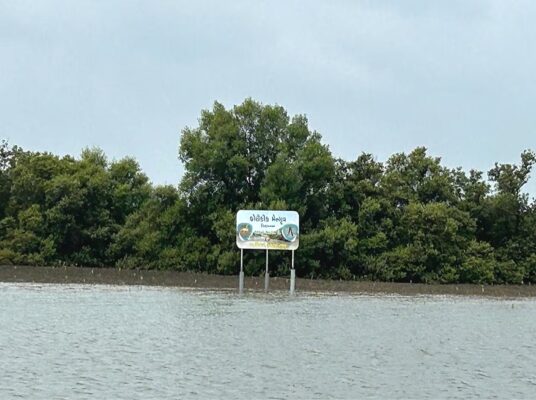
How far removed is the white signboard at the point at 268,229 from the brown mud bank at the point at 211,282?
9.43ft

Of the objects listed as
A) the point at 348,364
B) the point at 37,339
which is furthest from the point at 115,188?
the point at 348,364

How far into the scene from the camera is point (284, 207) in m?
64.1

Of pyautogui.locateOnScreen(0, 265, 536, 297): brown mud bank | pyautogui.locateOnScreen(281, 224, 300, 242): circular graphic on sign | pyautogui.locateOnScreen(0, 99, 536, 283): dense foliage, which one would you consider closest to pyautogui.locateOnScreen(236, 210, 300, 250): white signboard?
pyautogui.locateOnScreen(281, 224, 300, 242): circular graphic on sign

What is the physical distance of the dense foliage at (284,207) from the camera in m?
67.2

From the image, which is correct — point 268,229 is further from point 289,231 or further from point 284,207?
point 284,207

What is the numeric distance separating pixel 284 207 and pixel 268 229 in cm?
1014

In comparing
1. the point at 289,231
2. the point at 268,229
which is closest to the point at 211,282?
the point at 268,229

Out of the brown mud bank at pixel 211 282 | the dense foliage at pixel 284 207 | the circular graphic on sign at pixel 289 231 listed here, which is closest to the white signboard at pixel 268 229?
the circular graphic on sign at pixel 289 231

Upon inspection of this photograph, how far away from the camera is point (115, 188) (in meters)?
75.9

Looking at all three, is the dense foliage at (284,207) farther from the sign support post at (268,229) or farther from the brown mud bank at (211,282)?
the sign support post at (268,229)

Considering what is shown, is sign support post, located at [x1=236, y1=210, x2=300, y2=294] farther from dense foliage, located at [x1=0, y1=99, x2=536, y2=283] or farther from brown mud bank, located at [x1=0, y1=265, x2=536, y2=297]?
dense foliage, located at [x1=0, y1=99, x2=536, y2=283]

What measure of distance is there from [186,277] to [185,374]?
43928 mm

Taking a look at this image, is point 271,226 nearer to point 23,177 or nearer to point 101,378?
point 23,177

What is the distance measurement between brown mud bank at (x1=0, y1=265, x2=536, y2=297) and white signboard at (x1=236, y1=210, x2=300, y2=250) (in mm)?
2873
